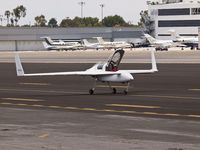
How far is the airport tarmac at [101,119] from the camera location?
A: 50.0 ft

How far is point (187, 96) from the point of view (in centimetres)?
2833

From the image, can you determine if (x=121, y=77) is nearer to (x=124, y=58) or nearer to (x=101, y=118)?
(x=101, y=118)

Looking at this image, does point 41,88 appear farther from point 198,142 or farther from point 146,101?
point 198,142

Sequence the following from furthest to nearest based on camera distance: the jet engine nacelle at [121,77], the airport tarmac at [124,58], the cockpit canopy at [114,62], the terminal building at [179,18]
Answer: the terminal building at [179,18], the airport tarmac at [124,58], the cockpit canopy at [114,62], the jet engine nacelle at [121,77]

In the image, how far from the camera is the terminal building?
188625mm

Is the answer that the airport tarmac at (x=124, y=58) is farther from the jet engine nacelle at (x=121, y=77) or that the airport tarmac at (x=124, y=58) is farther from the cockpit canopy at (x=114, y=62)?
the jet engine nacelle at (x=121, y=77)

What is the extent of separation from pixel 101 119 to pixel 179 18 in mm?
175929

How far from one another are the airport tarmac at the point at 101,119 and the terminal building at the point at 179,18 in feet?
516

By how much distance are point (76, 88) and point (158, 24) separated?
167m

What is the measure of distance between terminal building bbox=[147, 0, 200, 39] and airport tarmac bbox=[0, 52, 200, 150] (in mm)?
157329

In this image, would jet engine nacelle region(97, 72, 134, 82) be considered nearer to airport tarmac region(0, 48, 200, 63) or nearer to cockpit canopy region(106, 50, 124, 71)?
cockpit canopy region(106, 50, 124, 71)

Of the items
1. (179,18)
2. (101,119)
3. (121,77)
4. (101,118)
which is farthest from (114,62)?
(179,18)

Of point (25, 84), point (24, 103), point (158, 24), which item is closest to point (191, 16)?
point (158, 24)

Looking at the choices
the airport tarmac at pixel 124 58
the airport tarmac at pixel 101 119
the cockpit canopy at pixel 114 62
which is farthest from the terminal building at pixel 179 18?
the cockpit canopy at pixel 114 62
